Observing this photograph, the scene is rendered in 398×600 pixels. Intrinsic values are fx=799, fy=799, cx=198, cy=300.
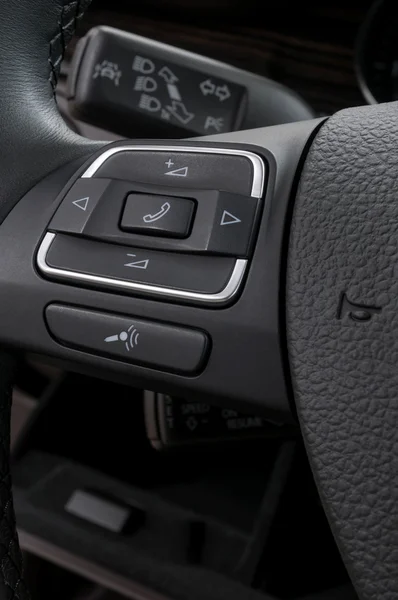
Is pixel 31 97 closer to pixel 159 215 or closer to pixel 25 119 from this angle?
pixel 25 119

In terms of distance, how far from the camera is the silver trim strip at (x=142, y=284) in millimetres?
427

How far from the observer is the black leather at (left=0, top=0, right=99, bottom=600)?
490mm

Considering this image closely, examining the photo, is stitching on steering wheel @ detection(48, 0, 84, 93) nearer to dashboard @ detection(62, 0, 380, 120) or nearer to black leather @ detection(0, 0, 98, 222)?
black leather @ detection(0, 0, 98, 222)

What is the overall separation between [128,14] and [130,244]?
1.04 metres

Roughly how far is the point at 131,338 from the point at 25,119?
0.17 meters

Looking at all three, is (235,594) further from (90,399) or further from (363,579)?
(363,579)

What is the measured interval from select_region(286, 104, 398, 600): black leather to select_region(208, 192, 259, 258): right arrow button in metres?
0.03

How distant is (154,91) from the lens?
2.87ft

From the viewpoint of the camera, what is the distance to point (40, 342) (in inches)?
19.0

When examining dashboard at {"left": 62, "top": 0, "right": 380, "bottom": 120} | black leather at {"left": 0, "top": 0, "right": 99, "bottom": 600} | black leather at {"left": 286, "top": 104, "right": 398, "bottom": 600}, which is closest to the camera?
black leather at {"left": 286, "top": 104, "right": 398, "bottom": 600}

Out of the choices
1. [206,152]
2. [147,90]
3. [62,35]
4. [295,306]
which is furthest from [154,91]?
[295,306]

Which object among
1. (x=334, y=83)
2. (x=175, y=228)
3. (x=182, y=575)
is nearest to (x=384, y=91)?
(x=334, y=83)

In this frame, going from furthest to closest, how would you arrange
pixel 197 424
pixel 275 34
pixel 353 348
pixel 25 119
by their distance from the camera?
pixel 275 34, pixel 197 424, pixel 25 119, pixel 353 348

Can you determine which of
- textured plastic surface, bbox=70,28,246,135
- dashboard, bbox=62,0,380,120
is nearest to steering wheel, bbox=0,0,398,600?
textured plastic surface, bbox=70,28,246,135
